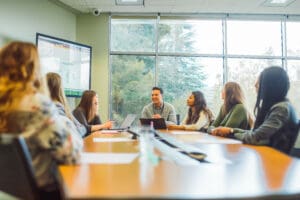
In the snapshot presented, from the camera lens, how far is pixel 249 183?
985 millimetres

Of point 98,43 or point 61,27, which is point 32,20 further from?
point 98,43

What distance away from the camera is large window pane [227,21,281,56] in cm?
583

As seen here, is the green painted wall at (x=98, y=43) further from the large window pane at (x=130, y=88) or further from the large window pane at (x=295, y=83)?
the large window pane at (x=295, y=83)

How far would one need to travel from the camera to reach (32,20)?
14.9 ft

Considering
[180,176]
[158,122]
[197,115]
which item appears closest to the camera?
[180,176]

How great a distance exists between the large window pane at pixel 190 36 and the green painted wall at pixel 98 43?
1071 millimetres

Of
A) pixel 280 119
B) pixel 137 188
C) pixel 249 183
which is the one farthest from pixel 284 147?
pixel 137 188

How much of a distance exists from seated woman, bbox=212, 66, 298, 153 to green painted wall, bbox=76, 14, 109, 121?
3799mm

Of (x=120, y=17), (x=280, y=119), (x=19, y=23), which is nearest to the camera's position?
(x=280, y=119)

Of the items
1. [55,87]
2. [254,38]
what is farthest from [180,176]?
[254,38]

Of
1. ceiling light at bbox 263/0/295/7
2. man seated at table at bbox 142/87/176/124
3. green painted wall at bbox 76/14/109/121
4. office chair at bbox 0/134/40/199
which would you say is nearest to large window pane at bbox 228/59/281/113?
ceiling light at bbox 263/0/295/7

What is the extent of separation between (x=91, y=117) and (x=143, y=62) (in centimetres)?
219

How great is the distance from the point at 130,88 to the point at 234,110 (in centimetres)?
312

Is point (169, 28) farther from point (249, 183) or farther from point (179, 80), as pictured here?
point (249, 183)
